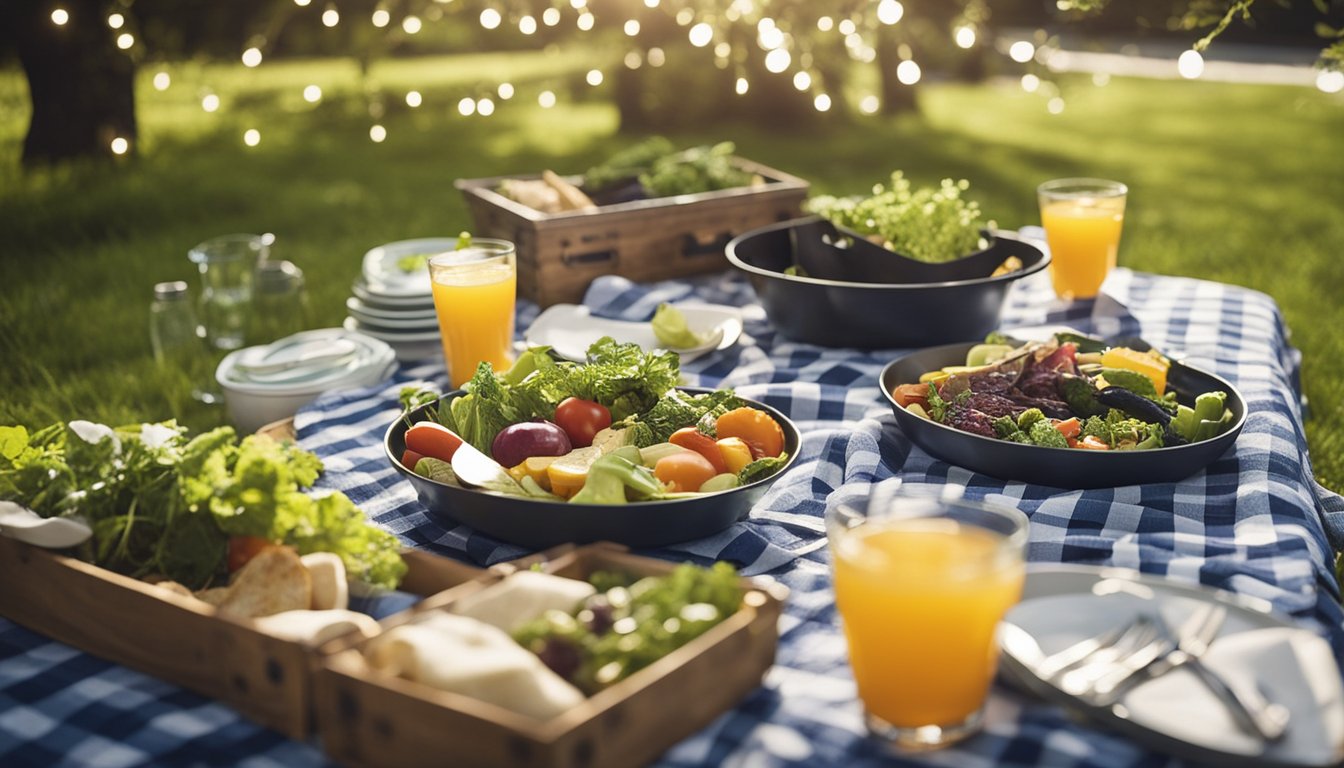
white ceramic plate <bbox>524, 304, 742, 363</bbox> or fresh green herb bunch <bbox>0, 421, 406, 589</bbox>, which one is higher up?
fresh green herb bunch <bbox>0, 421, 406, 589</bbox>

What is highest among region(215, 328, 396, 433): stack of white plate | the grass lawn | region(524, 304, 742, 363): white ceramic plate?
region(524, 304, 742, 363): white ceramic plate

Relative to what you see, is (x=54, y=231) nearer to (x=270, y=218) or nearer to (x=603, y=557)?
(x=270, y=218)

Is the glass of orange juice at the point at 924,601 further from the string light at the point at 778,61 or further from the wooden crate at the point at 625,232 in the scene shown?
the string light at the point at 778,61

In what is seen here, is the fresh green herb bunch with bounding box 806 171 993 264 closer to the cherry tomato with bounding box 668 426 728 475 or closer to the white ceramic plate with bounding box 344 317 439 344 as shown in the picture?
the white ceramic plate with bounding box 344 317 439 344

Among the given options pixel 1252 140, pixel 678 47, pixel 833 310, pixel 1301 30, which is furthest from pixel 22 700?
pixel 1301 30

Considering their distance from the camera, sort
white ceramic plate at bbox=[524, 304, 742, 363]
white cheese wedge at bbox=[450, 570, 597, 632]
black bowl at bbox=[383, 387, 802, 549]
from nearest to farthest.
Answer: white cheese wedge at bbox=[450, 570, 597, 632] → black bowl at bbox=[383, 387, 802, 549] → white ceramic plate at bbox=[524, 304, 742, 363]

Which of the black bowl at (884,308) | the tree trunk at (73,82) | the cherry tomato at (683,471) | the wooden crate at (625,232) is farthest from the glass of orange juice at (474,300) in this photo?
the tree trunk at (73,82)

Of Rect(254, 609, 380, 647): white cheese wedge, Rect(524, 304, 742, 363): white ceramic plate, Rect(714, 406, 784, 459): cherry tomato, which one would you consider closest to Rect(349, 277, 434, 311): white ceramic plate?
Rect(524, 304, 742, 363): white ceramic plate

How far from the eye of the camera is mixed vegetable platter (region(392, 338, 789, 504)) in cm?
213

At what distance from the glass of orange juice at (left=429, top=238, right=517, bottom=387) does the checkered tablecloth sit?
0.22 meters

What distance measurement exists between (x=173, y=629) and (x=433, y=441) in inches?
25.9

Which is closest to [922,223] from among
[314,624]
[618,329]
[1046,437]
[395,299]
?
[618,329]

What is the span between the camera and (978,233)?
140 inches

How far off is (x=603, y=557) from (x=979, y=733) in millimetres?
530
